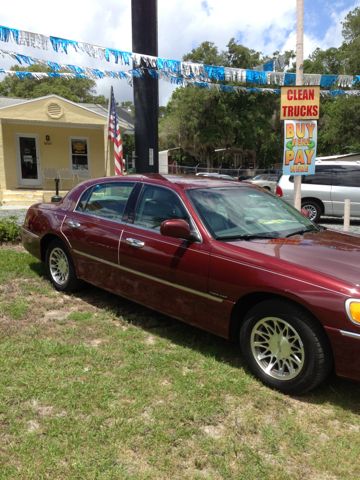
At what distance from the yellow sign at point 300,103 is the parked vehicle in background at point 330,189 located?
4940 mm

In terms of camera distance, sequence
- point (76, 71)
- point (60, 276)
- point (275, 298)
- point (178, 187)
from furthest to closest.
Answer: point (76, 71), point (60, 276), point (178, 187), point (275, 298)

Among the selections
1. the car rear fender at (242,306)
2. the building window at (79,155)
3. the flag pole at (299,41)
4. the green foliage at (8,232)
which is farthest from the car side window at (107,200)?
the building window at (79,155)

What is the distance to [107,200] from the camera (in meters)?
4.49

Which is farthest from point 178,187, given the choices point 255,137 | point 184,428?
point 255,137

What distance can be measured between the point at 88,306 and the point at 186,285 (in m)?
1.70

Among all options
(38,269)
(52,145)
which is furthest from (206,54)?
(38,269)

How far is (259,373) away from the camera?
3025 millimetres

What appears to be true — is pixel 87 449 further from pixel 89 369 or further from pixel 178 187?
pixel 178 187

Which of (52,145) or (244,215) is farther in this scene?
(52,145)

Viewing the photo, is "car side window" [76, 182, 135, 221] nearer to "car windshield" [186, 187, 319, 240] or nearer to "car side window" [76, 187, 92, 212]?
"car side window" [76, 187, 92, 212]

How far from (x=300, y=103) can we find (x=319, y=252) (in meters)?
3.92

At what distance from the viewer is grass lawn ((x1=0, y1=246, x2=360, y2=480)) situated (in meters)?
2.23

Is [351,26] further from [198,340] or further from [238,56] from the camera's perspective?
[198,340]

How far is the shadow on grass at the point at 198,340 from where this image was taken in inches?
114
